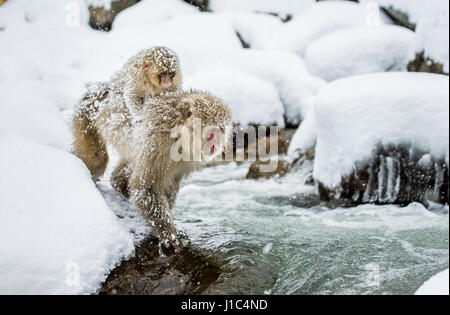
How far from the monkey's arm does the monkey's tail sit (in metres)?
0.73

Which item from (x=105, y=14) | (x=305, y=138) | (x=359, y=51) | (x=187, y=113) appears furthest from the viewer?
(x=359, y=51)

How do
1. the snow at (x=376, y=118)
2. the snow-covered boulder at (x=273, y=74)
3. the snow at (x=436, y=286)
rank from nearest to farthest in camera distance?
the snow at (x=436, y=286) < the snow at (x=376, y=118) < the snow-covered boulder at (x=273, y=74)

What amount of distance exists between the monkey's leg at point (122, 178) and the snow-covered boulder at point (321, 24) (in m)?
5.79

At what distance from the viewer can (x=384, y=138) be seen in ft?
8.94

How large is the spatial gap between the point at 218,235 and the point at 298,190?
2.11 meters

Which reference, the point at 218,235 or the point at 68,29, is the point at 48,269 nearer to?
the point at 218,235

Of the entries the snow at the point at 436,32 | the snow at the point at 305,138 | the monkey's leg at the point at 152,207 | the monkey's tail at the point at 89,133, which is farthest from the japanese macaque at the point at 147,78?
the snow at the point at 305,138

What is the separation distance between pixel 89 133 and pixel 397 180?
2.28 m

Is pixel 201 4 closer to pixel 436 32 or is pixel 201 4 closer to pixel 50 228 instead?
pixel 436 32

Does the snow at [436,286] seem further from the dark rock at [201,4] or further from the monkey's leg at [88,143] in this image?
the dark rock at [201,4]

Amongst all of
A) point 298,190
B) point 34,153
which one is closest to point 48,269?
point 34,153

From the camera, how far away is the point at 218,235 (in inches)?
77.5

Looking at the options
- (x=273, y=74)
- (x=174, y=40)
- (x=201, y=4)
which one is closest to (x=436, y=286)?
(x=273, y=74)

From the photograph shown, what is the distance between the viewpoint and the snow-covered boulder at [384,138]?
7.07 ft
